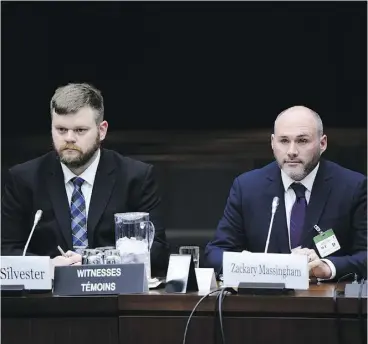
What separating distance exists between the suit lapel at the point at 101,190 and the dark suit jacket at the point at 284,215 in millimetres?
449

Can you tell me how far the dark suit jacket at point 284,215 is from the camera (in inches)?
132

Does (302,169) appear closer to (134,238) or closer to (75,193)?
(134,238)

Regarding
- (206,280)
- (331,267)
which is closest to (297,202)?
(331,267)

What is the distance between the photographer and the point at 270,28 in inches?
154

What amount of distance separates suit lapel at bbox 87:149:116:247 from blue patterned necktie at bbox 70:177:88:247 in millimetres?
23

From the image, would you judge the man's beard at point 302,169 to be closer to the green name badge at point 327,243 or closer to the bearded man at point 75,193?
the green name badge at point 327,243

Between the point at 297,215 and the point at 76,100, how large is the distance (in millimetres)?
1001

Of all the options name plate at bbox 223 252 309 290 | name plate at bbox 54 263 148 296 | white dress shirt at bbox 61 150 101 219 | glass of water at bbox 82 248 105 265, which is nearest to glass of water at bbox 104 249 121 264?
glass of water at bbox 82 248 105 265

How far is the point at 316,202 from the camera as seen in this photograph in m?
3.37

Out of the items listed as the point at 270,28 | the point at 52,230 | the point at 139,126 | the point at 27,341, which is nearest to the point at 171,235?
the point at 139,126

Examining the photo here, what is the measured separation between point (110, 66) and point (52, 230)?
904mm

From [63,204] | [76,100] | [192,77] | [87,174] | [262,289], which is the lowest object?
[262,289]

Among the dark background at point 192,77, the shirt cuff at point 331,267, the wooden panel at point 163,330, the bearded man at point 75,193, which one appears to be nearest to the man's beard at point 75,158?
the bearded man at point 75,193

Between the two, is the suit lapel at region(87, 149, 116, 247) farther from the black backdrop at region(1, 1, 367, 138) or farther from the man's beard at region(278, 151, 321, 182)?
the man's beard at region(278, 151, 321, 182)
